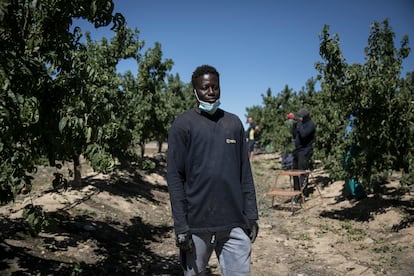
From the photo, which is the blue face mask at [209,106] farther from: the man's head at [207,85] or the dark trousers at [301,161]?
the dark trousers at [301,161]

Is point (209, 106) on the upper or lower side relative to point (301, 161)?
upper

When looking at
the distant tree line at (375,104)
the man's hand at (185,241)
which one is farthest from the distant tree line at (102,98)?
the man's hand at (185,241)

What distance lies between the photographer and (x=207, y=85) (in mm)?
3055

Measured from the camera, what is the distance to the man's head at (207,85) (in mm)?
3029

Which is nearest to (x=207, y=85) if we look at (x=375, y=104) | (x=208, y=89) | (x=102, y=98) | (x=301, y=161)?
(x=208, y=89)

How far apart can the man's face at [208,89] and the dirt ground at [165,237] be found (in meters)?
1.99

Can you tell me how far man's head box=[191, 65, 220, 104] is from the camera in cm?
303

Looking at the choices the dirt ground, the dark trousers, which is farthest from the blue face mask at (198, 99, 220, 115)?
the dark trousers

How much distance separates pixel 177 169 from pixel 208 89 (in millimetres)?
712

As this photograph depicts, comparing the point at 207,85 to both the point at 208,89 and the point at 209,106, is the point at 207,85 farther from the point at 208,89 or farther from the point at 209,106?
the point at 209,106

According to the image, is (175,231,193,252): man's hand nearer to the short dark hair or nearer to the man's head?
the man's head

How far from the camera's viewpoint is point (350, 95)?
755 centimetres

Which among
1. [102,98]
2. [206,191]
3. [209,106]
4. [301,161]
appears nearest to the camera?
[206,191]

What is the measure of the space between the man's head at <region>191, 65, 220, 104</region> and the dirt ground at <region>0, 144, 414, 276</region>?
198cm
